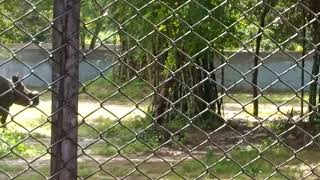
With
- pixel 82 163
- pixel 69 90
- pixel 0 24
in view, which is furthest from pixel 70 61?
pixel 0 24

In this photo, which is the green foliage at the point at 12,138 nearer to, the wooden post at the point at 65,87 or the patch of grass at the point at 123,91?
the patch of grass at the point at 123,91

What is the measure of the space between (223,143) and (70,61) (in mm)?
7573

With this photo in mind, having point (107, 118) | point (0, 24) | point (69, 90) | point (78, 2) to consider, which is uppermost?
point (0, 24)

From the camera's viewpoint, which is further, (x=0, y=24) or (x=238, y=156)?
(x=0, y=24)

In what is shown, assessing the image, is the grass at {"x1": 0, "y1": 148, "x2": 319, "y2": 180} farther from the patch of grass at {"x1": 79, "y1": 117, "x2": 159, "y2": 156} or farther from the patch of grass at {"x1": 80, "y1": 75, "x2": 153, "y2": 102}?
the patch of grass at {"x1": 80, "y1": 75, "x2": 153, "y2": 102}

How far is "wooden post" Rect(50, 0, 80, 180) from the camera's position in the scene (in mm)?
2307

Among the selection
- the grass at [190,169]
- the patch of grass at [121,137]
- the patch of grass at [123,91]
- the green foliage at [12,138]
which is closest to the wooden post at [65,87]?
the grass at [190,169]

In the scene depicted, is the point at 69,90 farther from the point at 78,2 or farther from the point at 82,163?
the point at 82,163

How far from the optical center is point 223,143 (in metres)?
9.73

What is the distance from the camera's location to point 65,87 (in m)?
2.34

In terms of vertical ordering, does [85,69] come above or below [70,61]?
above

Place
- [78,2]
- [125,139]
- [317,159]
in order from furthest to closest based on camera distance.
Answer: [125,139], [317,159], [78,2]

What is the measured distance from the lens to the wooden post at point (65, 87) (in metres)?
2.31

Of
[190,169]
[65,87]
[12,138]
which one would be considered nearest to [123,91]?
[12,138]
